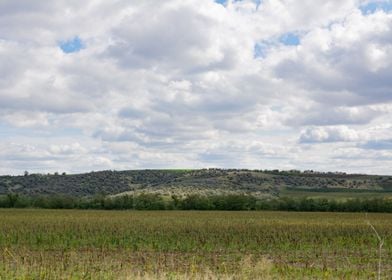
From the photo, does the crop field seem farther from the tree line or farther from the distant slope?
the distant slope

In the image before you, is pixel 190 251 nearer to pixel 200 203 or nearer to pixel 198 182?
pixel 200 203

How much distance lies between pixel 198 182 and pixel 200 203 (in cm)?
5625

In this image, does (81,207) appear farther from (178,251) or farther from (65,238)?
(178,251)

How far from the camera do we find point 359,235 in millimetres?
44094

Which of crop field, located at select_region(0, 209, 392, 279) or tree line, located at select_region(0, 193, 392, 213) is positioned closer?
crop field, located at select_region(0, 209, 392, 279)

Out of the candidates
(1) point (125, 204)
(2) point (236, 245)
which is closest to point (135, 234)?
(2) point (236, 245)

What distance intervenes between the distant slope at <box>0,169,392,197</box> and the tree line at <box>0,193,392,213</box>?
4127 centimetres

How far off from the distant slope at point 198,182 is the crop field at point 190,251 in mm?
96593

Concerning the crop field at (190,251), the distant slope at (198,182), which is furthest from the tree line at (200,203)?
the crop field at (190,251)

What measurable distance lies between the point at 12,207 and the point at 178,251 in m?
73.4

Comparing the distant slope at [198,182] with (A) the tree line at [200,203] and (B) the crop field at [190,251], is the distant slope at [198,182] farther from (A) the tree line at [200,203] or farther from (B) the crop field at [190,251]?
(B) the crop field at [190,251]

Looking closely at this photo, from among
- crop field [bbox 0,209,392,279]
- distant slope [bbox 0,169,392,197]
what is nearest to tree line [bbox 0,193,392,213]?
distant slope [bbox 0,169,392,197]

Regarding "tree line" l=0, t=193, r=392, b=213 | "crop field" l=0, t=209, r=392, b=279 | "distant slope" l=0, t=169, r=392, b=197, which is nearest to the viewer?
"crop field" l=0, t=209, r=392, b=279

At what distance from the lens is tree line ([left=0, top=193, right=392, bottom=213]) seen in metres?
95.6
